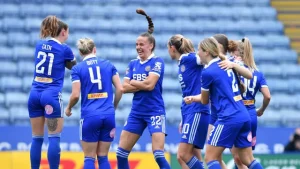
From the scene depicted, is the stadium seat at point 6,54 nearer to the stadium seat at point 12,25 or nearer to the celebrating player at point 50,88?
the stadium seat at point 12,25

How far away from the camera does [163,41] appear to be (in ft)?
66.9

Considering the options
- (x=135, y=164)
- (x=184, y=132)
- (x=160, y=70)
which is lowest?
(x=135, y=164)

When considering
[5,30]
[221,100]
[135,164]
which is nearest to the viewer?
[221,100]

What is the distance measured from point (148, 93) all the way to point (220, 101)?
57.5 inches

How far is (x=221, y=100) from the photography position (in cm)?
996

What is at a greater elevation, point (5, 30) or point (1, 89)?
point (5, 30)

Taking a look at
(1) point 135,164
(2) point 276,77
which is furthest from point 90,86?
(2) point 276,77

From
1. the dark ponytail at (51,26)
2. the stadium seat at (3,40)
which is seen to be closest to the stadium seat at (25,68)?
the stadium seat at (3,40)

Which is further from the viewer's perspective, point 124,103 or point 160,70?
point 124,103

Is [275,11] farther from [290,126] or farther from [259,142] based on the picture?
[259,142]

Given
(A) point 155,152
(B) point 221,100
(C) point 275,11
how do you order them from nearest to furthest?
(B) point 221,100, (A) point 155,152, (C) point 275,11

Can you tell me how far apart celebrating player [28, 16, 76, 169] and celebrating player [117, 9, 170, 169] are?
2.96 feet

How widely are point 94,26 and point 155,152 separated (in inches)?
387

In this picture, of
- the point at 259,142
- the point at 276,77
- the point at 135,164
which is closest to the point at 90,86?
the point at 135,164
